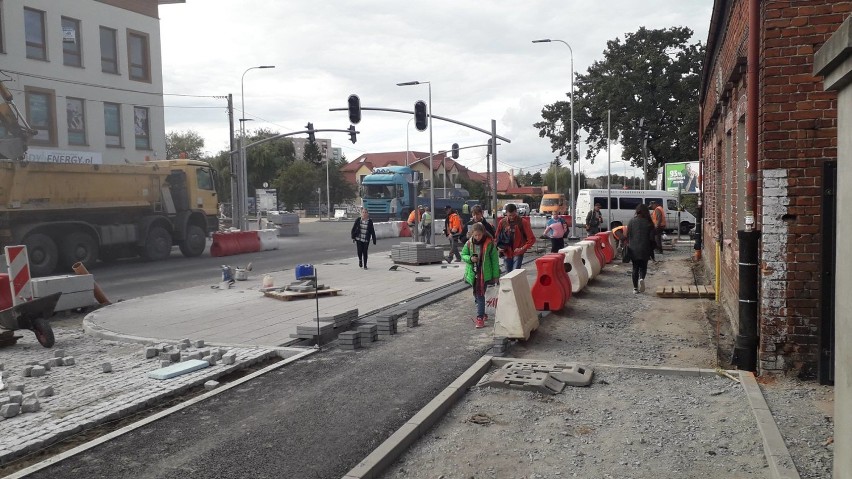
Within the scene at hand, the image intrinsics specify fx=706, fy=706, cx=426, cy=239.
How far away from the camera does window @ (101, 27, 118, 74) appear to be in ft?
92.1

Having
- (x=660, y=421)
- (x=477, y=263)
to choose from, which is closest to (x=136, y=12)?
(x=477, y=263)

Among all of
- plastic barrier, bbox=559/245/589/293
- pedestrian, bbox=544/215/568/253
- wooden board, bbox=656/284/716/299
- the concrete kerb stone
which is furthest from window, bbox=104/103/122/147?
the concrete kerb stone

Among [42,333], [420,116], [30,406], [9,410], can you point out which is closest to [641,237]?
[42,333]

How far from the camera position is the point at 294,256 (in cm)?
2553

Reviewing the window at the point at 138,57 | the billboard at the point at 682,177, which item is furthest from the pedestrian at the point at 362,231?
the billboard at the point at 682,177

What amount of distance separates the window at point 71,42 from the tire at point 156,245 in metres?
8.28

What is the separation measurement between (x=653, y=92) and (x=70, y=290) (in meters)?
47.2

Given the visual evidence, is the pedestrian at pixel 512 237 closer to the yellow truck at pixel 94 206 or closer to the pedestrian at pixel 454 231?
the pedestrian at pixel 454 231

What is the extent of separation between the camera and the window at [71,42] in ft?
87.4

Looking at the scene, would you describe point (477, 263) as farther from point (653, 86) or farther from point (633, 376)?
point (653, 86)

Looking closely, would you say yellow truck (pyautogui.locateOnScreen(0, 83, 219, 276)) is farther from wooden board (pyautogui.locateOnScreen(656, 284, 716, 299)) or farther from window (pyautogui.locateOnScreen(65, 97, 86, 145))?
wooden board (pyautogui.locateOnScreen(656, 284, 716, 299))

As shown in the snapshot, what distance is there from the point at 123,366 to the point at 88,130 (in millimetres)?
23543

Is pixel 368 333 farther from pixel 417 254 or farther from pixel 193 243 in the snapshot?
pixel 193 243

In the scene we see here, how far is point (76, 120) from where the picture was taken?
92.8 ft
